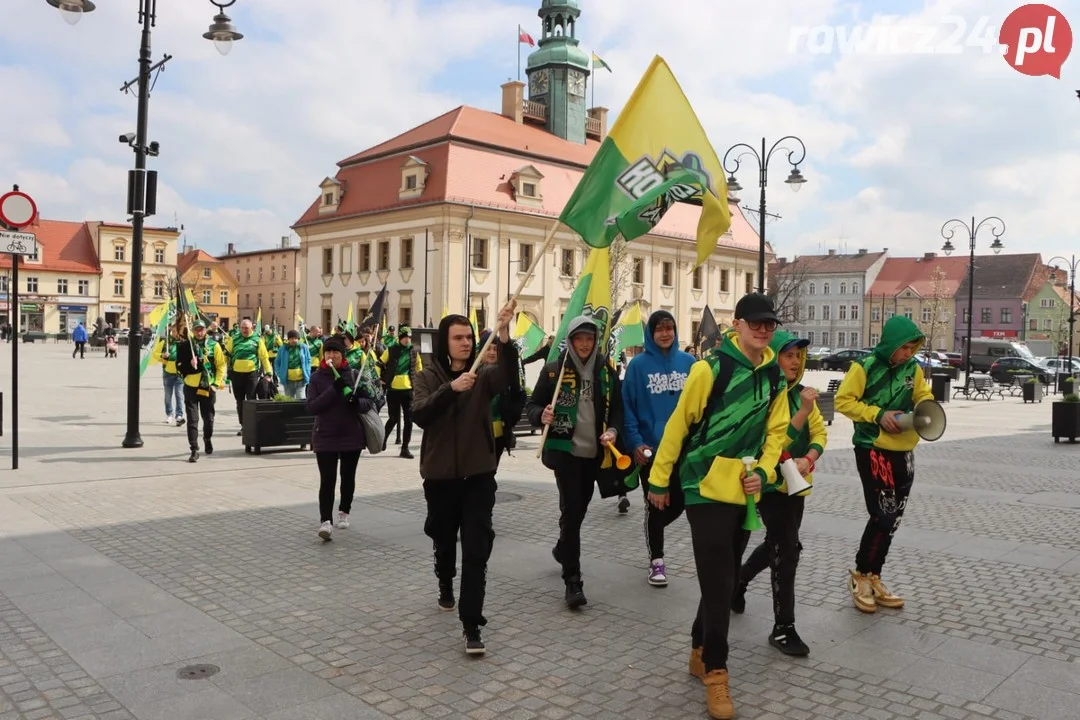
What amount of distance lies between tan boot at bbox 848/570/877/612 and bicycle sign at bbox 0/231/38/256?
976 centimetres

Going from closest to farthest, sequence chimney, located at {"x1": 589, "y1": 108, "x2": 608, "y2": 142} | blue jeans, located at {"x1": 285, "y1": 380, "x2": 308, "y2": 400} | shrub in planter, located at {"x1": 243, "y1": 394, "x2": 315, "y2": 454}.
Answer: shrub in planter, located at {"x1": 243, "y1": 394, "x2": 315, "y2": 454}, blue jeans, located at {"x1": 285, "y1": 380, "x2": 308, "y2": 400}, chimney, located at {"x1": 589, "y1": 108, "x2": 608, "y2": 142}

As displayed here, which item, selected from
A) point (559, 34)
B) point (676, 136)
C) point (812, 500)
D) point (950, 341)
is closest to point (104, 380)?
point (812, 500)

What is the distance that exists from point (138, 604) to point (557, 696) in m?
2.99

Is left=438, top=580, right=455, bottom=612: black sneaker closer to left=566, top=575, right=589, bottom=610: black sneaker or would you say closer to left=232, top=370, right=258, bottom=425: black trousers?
left=566, top=575, right=589, bottom=610: black sneaker

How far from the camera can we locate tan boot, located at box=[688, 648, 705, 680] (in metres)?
4.71

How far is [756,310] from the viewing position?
4488 millimetres

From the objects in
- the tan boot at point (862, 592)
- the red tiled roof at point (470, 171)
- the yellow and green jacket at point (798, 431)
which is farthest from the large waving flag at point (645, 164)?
the red tiled roof at point (470, 171)

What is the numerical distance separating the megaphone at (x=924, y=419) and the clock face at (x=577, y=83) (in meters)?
65.9

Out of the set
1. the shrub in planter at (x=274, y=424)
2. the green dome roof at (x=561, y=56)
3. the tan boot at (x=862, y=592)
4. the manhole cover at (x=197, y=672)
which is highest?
the green dome roof at (x=561, y=56)

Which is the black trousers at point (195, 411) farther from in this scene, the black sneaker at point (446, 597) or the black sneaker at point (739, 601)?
the black sneaker at point (739, 601)

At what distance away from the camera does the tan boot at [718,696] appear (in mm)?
4227

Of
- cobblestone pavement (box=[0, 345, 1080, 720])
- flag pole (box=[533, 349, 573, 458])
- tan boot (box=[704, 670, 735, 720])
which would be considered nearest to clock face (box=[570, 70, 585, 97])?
cobblestone pavement (box=[0, 345, 1080, 720])

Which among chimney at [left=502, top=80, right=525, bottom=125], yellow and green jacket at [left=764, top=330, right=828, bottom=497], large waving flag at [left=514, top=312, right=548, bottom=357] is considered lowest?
yellow and green jacket at [left=764, top=330, right=828, bottom=497]

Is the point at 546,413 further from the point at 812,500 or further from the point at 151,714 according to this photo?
the point at 812,500
